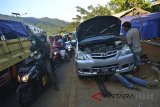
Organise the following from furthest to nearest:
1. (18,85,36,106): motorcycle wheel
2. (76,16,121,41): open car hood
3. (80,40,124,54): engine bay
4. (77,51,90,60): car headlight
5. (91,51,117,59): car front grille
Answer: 1. (76,16,121,41): open car hood
2. (80,40,124,54): engine bay
3. (77,51,90,60): car headlight
4. (91,51,117,59): car front grille
5. (18,85,36,106): motorcycle wheel

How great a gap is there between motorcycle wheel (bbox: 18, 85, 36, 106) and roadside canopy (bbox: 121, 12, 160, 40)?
1339cm

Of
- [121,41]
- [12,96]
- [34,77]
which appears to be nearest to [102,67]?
[121,41]

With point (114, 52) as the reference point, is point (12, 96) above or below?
below

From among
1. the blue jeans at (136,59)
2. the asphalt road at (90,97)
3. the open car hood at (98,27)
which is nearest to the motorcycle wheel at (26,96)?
the asphalt road at (90,97)

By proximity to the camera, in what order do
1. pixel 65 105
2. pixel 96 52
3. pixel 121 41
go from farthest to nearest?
pixel 121 41 → pixel 96 52 → pixel 65 105

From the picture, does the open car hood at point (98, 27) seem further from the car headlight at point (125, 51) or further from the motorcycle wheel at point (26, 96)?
the motorcycle wheel at point (26, 96)

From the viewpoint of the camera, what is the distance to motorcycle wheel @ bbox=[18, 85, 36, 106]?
5774mm

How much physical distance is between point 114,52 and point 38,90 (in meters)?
2.64

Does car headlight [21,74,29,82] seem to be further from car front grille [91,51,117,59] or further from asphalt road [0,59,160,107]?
car front grille [91,51,117,59]

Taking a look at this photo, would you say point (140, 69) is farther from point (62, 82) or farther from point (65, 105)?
point (65, 105)

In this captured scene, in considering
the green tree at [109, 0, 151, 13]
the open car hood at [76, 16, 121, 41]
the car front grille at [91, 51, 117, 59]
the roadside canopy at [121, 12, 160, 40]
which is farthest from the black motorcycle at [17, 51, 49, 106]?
the green tree at [109, 0, 151, 13]

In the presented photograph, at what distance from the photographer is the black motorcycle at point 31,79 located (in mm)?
5882

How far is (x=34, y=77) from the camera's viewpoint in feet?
20.7

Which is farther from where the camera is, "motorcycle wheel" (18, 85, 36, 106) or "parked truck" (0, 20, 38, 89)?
"parked truck" (0, 20, 38, 89)
